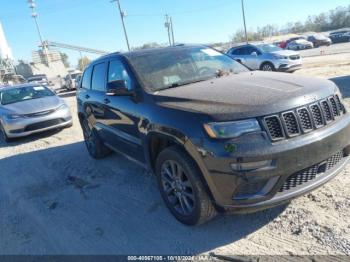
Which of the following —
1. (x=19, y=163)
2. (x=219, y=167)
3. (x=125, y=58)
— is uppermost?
(x=125, y=58)

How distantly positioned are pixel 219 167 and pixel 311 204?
1346 millimetres

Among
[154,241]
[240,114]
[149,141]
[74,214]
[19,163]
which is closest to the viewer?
[240,114]

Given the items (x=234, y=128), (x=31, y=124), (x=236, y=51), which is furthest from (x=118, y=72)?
(x=236, y=51)

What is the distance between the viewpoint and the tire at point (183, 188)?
2955 millimetres

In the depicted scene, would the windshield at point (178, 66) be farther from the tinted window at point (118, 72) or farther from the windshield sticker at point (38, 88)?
the windshield sticker at point (38, 88)

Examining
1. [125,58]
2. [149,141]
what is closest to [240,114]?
[149,141]

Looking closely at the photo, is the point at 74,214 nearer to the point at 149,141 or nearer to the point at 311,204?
the point at 149,141

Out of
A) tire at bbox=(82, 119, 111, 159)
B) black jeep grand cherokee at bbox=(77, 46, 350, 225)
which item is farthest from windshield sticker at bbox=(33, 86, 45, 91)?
black jeep grand cherokee at bbox=(77, 46, 350, 225)

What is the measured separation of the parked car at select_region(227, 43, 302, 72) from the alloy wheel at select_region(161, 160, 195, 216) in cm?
1314

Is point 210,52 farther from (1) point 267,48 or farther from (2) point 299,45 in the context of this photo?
(2) point 299,45

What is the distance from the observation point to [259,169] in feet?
8.60

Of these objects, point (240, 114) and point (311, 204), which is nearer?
point (240, 114)

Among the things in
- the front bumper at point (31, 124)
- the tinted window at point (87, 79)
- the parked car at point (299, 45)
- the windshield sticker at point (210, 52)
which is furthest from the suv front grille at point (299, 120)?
the parked car at point (299, 45)

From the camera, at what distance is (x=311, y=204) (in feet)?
11.0
